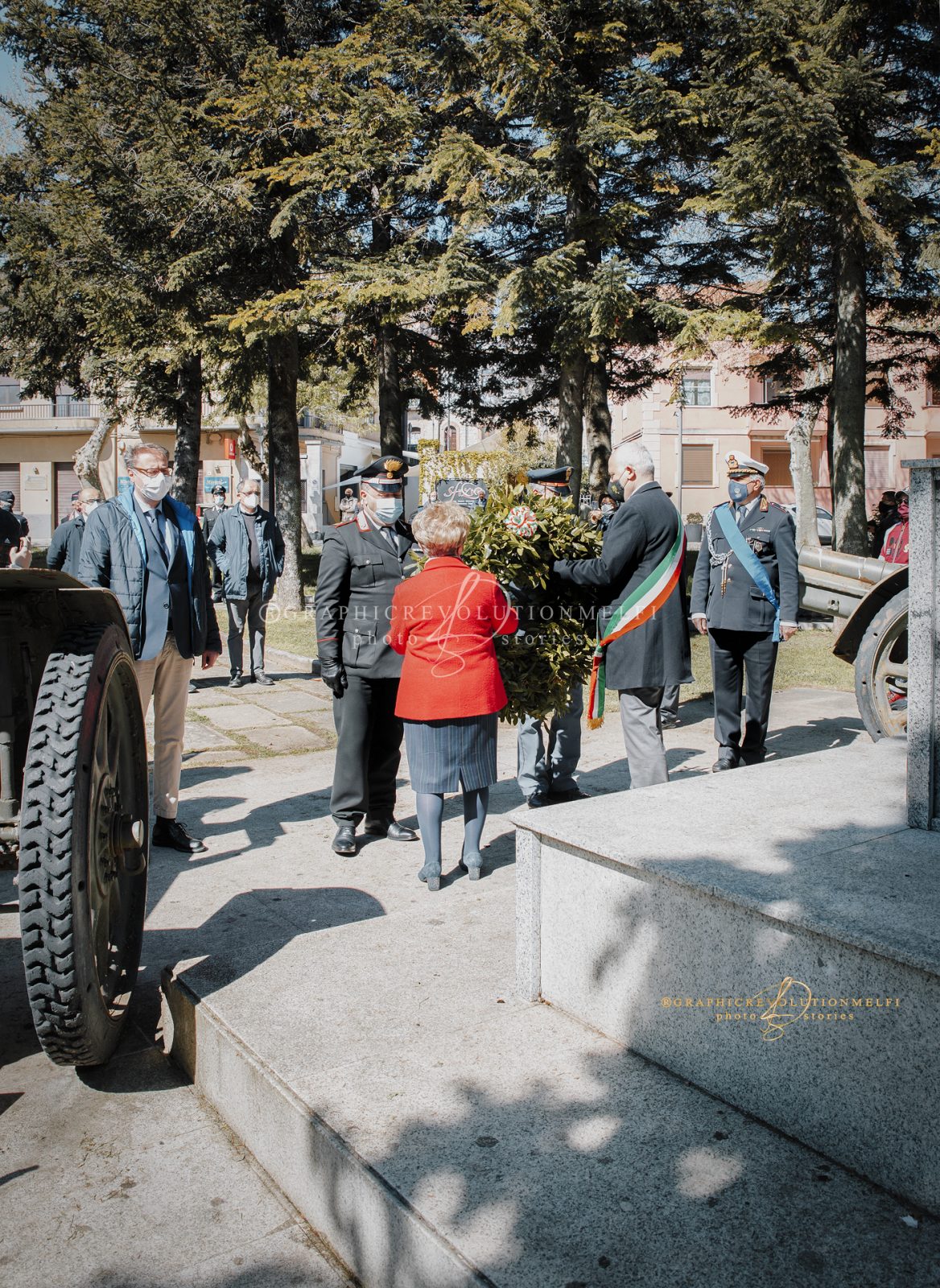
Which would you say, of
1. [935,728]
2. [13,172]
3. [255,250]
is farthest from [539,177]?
[935,728]

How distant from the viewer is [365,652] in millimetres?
5164

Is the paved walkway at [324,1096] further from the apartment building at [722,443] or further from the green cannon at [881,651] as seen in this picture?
the apartment building at [722,443]

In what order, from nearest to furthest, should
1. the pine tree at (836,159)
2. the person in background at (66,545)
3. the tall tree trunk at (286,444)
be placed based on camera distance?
the person in background at (66,545) → the pine tree at (836,159) → the tall tree trunk at (286,444)

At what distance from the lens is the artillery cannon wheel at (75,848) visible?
2619mm

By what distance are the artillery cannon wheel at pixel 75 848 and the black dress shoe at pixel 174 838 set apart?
1.86m

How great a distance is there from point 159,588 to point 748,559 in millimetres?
3469

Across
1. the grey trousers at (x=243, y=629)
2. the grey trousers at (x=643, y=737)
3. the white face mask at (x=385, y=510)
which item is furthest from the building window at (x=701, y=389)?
the grey trousers at (x=643, y=737)

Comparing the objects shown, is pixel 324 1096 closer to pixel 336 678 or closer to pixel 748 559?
pixel 336 678

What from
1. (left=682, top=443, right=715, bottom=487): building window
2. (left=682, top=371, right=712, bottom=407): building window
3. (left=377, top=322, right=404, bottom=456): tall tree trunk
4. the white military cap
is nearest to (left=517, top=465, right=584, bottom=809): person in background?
the white military cap

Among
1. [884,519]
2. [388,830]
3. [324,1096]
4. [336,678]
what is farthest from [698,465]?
[324,1096]

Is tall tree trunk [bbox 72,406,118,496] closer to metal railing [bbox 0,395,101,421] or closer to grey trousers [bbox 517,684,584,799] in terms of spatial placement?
grey trousers [bbox 517,684,584,799]

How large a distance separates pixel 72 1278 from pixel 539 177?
51.6 ft

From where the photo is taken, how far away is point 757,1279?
1946mm

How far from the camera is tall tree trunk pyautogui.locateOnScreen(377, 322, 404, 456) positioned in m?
17.9
